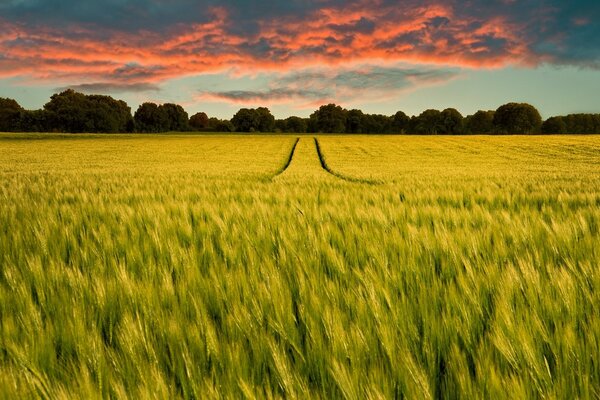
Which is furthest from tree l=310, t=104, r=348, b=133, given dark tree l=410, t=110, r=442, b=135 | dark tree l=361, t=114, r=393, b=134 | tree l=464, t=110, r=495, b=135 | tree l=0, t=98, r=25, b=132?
tree l=0, t=98, r=25, b=132

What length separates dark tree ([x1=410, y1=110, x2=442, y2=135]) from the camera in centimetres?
13450

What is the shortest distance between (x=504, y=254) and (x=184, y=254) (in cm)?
154

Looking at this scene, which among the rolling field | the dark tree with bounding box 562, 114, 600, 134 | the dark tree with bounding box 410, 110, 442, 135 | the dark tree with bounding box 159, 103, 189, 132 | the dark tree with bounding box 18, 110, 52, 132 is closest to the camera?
the rolling field

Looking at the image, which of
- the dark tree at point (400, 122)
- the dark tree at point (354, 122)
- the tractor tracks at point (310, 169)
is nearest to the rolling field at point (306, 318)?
the tractor tracks at point (310, 169)

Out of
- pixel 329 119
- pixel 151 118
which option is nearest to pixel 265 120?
pixel 329 119

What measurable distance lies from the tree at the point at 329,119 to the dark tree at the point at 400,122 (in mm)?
20290

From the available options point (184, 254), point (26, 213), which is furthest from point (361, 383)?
point (26, 213)

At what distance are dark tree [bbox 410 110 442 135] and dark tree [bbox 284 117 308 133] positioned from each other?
126ft

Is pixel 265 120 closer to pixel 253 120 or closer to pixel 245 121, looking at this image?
pixel 253 120

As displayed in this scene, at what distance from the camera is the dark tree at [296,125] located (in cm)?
13412

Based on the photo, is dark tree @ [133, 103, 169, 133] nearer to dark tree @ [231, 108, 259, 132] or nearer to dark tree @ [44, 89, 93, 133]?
dark tree @ [231, 108, 259, 132]

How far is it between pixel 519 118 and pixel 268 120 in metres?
75.0

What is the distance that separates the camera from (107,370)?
973mm

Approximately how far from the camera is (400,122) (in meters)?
146
